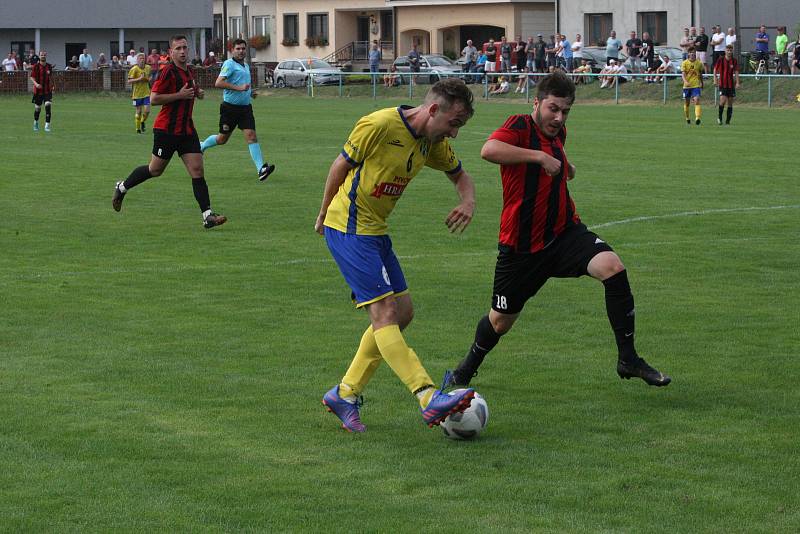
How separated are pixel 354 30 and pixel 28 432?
7601 centimetres

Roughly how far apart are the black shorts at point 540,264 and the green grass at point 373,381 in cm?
56

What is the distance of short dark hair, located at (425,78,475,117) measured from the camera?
22.4ft

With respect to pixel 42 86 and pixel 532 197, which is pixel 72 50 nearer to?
pixel 42 86

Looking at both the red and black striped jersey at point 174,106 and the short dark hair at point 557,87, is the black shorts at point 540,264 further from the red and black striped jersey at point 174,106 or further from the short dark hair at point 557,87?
the red and black striped jersey at point 174,106

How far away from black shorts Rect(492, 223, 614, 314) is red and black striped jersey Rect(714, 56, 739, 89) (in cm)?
2617

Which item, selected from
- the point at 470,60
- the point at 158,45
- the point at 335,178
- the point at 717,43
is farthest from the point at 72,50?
the point at 335,178

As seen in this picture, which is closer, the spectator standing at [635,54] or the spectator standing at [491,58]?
the spectator standing at [635,54]

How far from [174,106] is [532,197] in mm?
8570

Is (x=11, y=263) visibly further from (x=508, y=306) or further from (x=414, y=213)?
(x=508, y=306)

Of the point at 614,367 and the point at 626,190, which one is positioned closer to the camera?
the point at 614,367

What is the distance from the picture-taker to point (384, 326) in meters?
7.03

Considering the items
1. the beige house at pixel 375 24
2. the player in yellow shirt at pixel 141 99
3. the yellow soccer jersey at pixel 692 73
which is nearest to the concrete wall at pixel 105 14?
the beige house at pixel 375 24

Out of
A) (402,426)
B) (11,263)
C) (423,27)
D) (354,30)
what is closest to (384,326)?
(402,426)

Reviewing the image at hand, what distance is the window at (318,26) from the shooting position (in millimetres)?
81562
